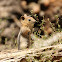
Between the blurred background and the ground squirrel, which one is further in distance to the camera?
the blurred background

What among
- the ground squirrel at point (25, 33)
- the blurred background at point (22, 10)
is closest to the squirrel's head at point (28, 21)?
the ground squirrel at point (25, 33)

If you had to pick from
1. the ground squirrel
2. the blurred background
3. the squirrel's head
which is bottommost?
the ground squirrel

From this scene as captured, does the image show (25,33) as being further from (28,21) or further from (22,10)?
(22,10)

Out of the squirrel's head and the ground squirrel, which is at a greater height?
the squirrel's head

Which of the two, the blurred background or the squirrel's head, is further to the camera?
the blurred background

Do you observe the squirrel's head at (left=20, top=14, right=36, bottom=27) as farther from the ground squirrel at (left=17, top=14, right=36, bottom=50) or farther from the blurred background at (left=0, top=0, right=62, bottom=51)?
the blurred background at (left=0, top=0, right=62, bottom=51)

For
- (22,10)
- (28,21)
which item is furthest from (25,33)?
(22,10)

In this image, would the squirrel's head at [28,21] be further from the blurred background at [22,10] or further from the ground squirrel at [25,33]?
the blurred background at [22,10]

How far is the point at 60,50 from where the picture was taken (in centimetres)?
368

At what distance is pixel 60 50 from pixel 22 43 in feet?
4.35

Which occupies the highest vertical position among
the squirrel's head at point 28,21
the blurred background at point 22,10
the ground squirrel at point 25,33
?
the blurred background at point 22,10

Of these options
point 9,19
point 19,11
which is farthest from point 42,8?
point 9,19

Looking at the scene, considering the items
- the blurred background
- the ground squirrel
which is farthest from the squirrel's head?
the blurred background

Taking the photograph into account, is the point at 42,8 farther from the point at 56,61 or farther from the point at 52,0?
the point at 56,61
